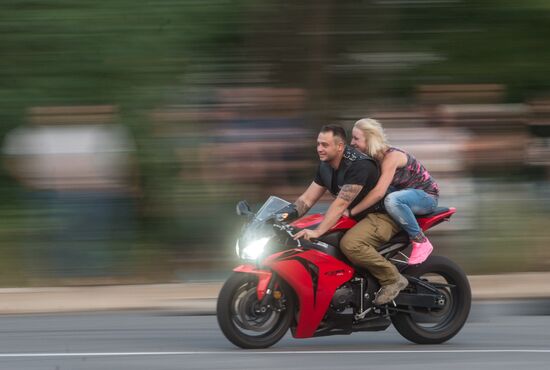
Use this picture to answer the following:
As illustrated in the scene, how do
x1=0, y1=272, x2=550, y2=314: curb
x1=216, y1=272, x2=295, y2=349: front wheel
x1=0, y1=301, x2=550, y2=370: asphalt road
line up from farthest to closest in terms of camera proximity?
x1=0, y1=272, x2=550, y2=314: curb, x1=216, y1=272, x2=295, y2=349: front wheel, x1=0, y1=301, x2=550, y2=370: asphalt road

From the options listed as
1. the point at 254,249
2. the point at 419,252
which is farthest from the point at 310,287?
the point at 419,252

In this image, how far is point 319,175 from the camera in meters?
8.30

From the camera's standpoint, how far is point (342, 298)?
805cm

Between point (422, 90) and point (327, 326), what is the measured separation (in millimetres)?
5688

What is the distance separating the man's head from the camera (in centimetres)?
787

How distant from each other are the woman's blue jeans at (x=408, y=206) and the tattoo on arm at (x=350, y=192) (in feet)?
0.84

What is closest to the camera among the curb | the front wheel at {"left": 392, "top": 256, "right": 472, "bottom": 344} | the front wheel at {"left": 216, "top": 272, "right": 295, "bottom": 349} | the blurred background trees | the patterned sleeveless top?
the front wheel at {"left": 216, "top": 272, "right": 295, "bottom": 349}

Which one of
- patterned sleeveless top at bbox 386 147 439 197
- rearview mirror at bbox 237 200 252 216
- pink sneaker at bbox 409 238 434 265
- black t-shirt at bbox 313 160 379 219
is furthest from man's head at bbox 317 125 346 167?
pink sneaker at bbox 409 238 434 265

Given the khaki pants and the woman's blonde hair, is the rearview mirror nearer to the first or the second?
the khaki pants

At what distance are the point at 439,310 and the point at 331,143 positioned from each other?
1.52m

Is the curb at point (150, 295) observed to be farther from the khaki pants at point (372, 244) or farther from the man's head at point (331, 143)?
the man's head at point (331, 143)

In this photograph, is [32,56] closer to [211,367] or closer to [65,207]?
[65,207]

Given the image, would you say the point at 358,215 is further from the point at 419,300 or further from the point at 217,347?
the point at 217,347

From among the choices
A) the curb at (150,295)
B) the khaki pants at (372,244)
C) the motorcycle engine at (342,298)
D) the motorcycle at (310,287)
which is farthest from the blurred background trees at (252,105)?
the motorcycle engine at (342,298)
